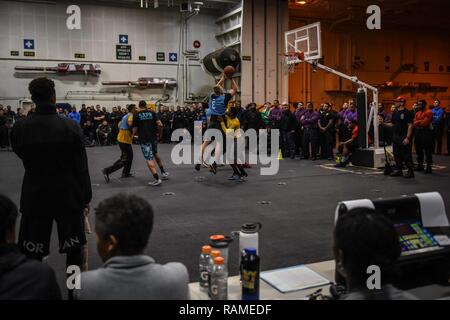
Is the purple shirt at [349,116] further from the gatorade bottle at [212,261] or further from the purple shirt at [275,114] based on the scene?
the gatorade bottle at [212,261]

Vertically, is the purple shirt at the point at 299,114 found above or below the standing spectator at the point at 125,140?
above

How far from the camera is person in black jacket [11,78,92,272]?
2895 mm

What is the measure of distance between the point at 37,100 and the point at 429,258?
263 cm

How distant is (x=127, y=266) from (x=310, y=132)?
36.8 feet

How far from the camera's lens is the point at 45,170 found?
115 inches

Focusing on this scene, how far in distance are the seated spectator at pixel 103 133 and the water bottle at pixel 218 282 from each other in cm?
1623

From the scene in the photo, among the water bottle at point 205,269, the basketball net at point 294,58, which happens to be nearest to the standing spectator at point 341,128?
the basketball net at point 294,58

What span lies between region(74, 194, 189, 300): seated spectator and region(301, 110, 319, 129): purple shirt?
11067mm

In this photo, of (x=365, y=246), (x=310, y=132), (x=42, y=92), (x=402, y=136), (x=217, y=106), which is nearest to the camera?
(x=365, y=246)

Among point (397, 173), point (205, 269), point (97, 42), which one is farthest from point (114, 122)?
point (205, 269)

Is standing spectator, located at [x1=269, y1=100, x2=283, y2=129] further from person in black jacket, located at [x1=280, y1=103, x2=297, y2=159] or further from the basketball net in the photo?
the basketball net

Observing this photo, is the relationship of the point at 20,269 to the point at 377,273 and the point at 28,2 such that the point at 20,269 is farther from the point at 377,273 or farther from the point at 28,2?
the point at 28,2

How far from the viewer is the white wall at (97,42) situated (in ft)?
58.6

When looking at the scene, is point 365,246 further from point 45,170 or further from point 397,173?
point 397,173
